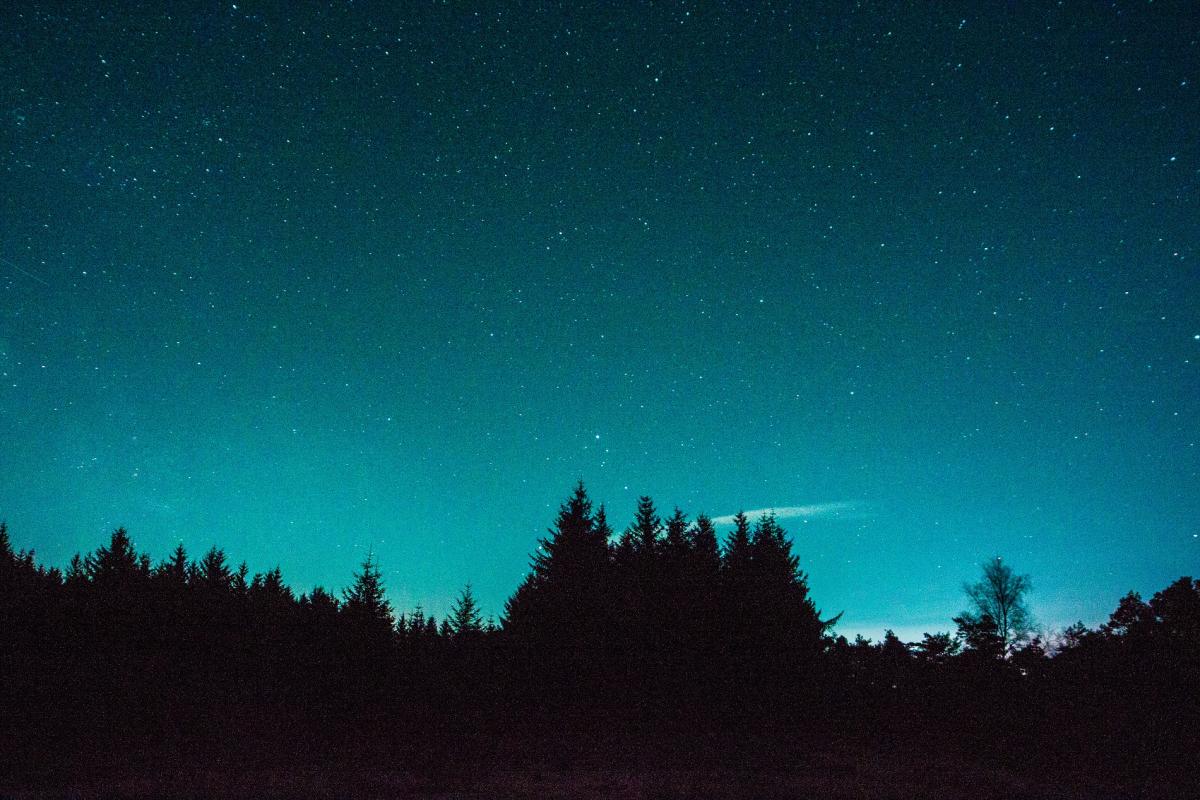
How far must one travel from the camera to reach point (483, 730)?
21.0 meters

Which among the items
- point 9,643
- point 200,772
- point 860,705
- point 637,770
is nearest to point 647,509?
point 860,705

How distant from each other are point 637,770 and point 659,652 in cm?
718

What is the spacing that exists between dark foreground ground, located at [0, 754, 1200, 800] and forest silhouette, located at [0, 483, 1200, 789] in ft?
4.54

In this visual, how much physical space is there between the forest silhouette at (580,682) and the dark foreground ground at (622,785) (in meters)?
1.38

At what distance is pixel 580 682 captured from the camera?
2314 centimetres

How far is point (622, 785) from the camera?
1439 centimetres

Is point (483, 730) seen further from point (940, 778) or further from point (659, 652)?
point (940, 778)

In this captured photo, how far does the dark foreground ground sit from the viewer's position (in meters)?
13.1

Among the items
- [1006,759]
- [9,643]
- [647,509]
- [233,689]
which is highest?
[647,509]

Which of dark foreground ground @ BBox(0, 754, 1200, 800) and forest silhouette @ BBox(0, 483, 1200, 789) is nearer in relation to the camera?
dark foreground ground @ BBox(0, 754, 1200, 800)

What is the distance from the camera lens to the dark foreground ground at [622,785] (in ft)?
42.8

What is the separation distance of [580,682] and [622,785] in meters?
8.96

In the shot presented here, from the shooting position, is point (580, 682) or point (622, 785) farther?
point (580, 682)

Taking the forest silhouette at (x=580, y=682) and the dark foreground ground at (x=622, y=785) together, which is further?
the forest silhouette at (x=580, y=682)
